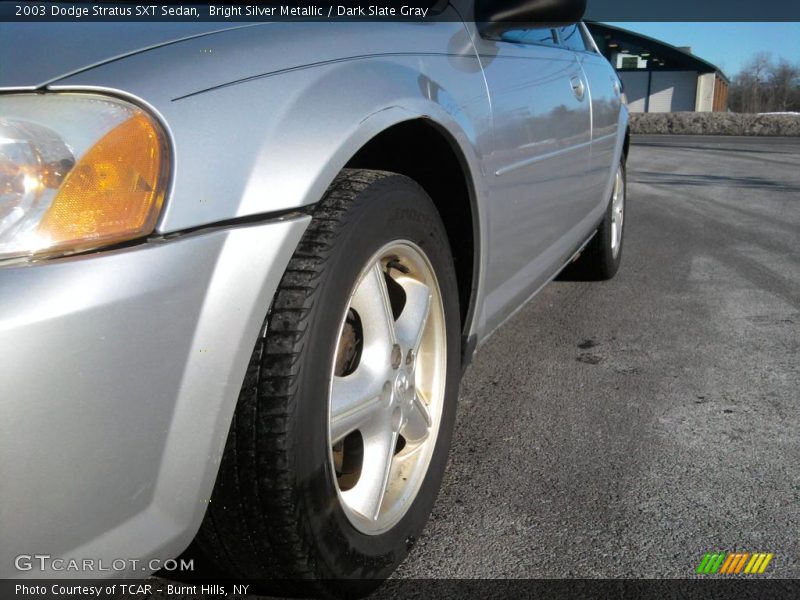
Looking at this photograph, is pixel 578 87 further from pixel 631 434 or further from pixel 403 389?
pixel 403 389

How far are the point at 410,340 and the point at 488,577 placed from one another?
1.78ft

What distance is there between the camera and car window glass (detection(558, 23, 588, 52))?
3.29 metres

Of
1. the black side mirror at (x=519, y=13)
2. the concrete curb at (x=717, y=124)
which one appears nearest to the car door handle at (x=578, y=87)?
the black side mirror at (x=519, y=13)

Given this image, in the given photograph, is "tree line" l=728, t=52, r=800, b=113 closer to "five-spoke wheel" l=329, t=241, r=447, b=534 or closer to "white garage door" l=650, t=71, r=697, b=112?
"white garage door" l=650, t=71, r=697, b=112

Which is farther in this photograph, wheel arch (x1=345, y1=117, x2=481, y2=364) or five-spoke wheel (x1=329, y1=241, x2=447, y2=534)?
wheel arch (x1=345, y1=117, x2=481, y2=364)

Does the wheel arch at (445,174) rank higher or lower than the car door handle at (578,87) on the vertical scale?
lower

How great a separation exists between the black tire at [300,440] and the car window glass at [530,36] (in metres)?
1.06

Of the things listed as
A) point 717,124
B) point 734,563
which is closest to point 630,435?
point 734,563

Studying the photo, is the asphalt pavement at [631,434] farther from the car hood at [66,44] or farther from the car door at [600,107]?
the car hood at [66,44]

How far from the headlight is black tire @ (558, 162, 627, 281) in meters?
3.20

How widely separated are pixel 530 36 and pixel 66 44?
183 cm

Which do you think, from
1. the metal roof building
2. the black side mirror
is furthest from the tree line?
the black side mirror

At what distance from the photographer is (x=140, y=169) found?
1.21 meters

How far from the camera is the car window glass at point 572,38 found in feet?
10.8
